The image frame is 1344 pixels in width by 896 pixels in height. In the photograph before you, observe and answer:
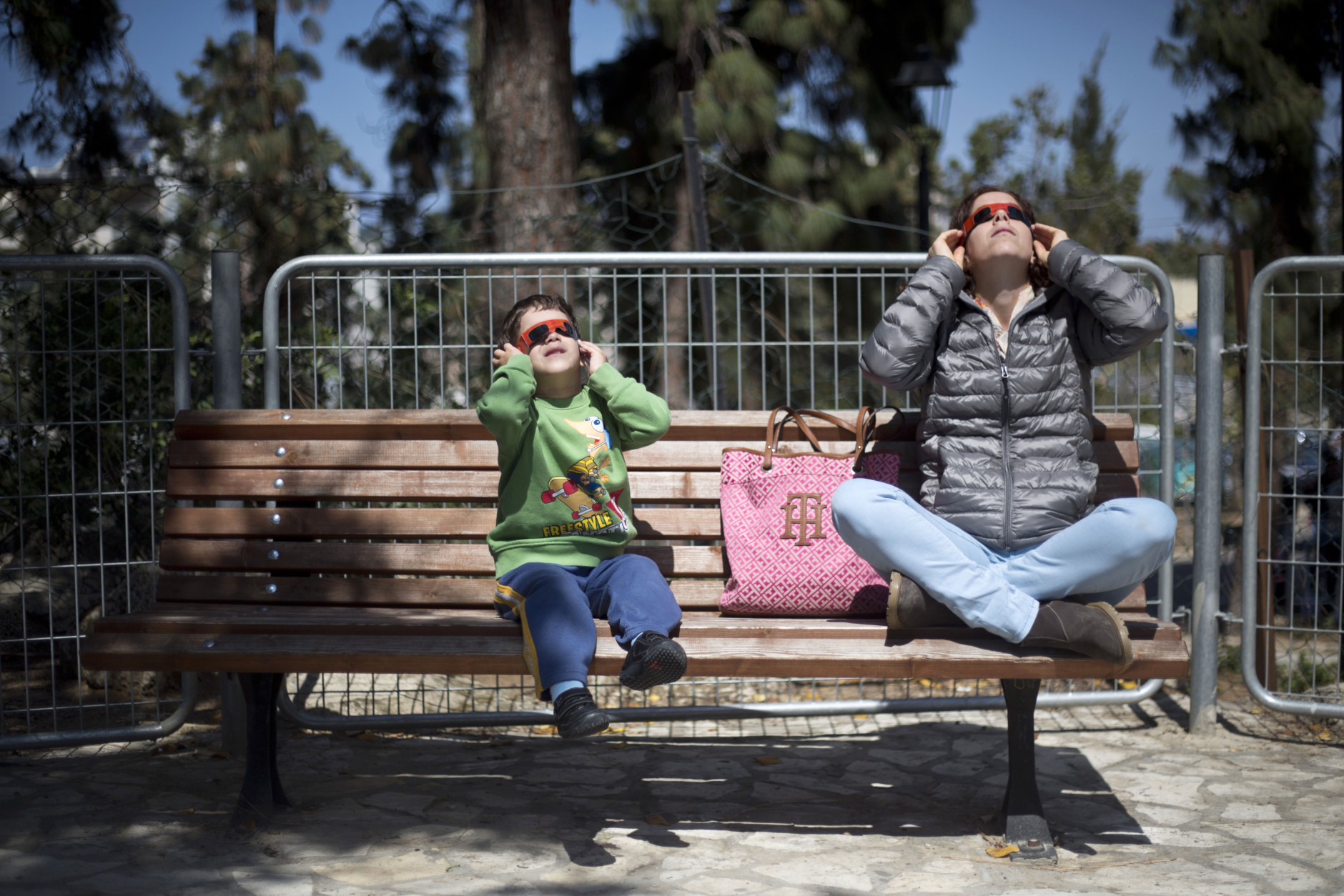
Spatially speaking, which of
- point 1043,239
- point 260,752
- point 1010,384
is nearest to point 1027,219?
point 1043,239

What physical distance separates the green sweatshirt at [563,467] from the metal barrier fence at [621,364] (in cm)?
64

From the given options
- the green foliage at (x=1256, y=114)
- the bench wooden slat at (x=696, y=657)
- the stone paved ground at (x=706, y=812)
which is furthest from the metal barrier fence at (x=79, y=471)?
the green foliage at (x=1256, y=114)

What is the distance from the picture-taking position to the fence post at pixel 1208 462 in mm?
4090

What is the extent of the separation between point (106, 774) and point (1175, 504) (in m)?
3.99

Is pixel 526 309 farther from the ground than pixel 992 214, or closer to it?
closer to it

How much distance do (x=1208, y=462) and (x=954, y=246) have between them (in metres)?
1.51

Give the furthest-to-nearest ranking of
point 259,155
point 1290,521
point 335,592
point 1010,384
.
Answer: point 259,155 → point 1290,521 → point 335,592 → point 1010,384

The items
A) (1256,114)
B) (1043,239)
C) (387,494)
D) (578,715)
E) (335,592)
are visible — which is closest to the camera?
(578,715)

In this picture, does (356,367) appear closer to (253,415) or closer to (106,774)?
(253,415)

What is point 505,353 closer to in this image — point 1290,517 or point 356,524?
point 356,524

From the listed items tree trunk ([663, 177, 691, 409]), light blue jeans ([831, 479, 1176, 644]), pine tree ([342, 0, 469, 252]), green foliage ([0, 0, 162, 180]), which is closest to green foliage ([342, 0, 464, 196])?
pine tree ([342, 0, 469, 252])

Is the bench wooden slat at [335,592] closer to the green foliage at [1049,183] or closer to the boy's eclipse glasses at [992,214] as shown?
the boy's eclipse glasses at [992,214]

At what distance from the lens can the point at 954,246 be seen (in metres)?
3.39

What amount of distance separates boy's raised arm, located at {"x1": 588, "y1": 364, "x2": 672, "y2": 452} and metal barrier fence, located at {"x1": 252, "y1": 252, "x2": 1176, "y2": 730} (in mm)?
605
